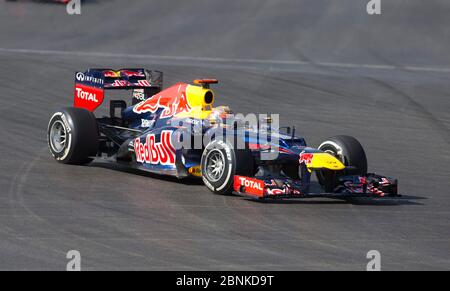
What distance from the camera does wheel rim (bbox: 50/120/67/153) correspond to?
54.9 feet

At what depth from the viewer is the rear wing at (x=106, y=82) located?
683 inches

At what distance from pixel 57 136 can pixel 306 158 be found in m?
4.47

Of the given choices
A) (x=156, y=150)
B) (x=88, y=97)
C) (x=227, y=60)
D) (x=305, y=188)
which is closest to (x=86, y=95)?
(x=88, y=97)

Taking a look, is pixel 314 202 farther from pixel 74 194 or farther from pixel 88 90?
pixel 88 90

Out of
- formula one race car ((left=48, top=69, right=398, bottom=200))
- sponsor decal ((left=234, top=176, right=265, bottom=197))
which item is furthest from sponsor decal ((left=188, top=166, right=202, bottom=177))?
sponsor decal ((left=234, top=176, right=265, bottom=197))

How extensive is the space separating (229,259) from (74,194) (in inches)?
153

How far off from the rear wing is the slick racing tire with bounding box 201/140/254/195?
3193 millimetres

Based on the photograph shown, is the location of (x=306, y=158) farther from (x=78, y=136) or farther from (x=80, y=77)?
(x=80, y=77)

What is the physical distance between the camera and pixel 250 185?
13891 millimetres

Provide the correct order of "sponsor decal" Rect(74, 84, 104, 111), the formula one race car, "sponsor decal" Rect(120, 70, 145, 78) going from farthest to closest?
1. "sponsor decal" Rect(120, 70, 145, 78)
2. "sponsor decal" Rect(74, 84, 104, 111)
3. the formula one race car

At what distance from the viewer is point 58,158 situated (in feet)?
54.6

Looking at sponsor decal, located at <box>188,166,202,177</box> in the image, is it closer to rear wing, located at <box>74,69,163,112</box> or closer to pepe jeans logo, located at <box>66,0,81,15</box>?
rear wing, located at <box>74,69,163,112</box>

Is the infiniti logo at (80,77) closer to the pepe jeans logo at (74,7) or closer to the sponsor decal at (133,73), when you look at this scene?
the sponsor decal at (133,73)
